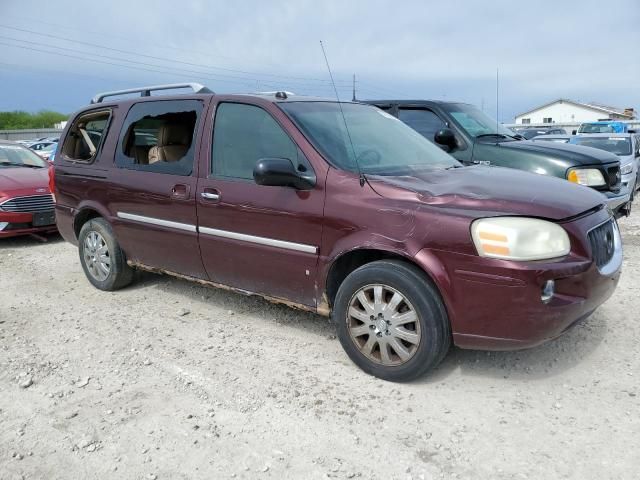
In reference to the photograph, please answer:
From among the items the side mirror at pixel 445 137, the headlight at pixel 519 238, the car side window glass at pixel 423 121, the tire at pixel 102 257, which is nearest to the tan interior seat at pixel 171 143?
the tire at pixel 102 257

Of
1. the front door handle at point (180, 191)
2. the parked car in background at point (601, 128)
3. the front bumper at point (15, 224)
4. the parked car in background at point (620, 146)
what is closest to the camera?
the front door handle at point (180, 191)

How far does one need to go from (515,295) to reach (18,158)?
895 centimetres

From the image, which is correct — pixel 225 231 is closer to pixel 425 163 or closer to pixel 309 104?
pixel 309 104

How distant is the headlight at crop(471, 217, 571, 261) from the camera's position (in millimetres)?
2924

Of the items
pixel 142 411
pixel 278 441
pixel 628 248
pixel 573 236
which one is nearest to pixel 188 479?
pixel 278 441

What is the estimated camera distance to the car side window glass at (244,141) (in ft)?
12.7

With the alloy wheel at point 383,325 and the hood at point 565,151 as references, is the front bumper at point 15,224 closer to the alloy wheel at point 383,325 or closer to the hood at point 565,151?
the alloy wheel at point 383,325

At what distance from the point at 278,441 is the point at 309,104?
249 cm

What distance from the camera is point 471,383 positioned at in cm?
337

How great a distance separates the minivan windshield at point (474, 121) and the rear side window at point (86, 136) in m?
4.12

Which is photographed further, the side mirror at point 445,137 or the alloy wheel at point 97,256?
the side mirror at point 445,137

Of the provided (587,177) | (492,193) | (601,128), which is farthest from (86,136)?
(601,128)

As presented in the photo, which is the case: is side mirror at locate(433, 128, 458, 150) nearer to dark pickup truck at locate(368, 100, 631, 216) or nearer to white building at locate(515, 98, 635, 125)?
dark pickup truck at locate(368, 100, 631, 216)

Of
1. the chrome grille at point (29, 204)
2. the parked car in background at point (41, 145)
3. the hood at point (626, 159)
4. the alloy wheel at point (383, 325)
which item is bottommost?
the alloy wheel at point (383, 325)
